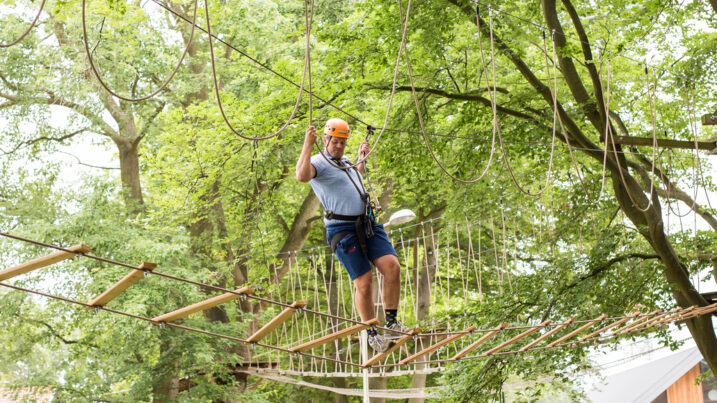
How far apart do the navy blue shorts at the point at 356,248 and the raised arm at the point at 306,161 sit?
1.18ft

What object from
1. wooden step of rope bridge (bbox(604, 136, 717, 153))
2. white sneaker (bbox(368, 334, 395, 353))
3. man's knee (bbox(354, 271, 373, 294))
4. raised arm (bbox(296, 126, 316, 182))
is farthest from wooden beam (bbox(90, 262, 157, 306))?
wooden step of rope bridge (bbox(604, 136, 717, 153))

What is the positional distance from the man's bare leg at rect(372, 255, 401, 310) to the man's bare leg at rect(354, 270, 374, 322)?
3.0 inches

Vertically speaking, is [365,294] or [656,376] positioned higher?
[656,376]

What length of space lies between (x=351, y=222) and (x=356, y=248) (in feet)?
0.50

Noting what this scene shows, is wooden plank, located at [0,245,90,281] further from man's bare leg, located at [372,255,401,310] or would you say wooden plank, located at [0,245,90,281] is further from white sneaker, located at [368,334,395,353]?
white sneaker, located at [368,334,395,353]

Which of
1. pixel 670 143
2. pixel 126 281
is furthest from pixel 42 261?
pixel 670 143

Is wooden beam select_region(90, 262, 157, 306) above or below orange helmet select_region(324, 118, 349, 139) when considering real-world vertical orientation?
below

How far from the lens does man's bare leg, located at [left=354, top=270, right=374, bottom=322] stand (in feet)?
12.6

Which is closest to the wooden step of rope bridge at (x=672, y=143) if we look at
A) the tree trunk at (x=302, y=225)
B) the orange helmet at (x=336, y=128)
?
the orange helmet at (x=336, y=128)

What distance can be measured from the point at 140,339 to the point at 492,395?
439 centimetres

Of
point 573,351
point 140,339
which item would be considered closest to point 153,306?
point 140,339

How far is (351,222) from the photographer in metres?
3.73

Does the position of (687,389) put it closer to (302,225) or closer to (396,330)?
(302,225)

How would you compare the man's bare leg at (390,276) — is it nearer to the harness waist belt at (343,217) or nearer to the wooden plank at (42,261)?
the harness waist belt at (343,217)
